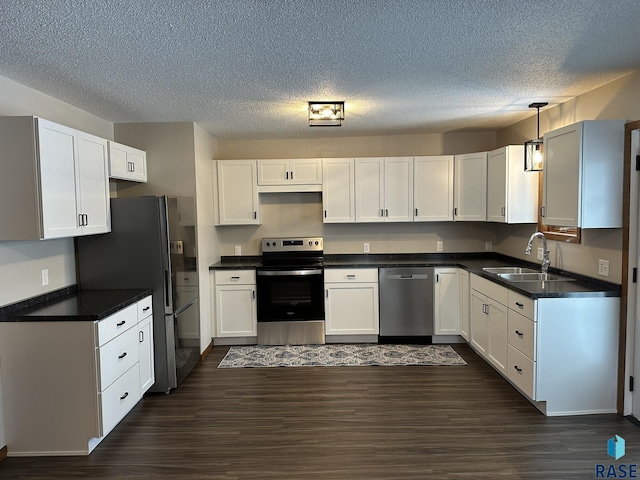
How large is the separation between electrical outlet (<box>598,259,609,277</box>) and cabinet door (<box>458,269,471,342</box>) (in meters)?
1.43

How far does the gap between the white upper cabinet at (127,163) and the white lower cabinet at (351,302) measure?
2192 mm

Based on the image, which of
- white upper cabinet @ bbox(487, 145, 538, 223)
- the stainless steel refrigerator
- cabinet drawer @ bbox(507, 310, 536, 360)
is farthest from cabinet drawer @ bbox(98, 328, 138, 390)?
white upper cabinet @ bbox(487, 145, 538, 223)

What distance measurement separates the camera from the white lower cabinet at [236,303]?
15.3 ft

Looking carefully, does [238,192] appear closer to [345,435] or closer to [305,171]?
[305,171]

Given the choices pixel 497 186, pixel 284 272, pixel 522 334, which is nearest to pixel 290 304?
pixel 284 272

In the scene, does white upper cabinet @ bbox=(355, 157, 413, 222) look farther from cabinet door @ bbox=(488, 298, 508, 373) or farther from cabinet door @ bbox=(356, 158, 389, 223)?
cabinet door @ bbox=(488, 298, 508, 373)

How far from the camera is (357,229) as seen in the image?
518 cm

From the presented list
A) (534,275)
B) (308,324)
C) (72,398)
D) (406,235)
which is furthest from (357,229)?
(72,398)

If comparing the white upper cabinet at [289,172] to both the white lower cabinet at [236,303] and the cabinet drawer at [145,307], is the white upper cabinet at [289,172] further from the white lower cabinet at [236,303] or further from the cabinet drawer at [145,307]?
the cabinet drawer at [145,307]

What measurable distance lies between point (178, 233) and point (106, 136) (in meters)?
1.31

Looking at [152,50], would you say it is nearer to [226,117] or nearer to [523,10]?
[226,117]

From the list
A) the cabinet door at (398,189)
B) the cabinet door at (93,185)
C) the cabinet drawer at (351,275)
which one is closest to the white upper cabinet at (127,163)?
the cabinet door at (93,185)

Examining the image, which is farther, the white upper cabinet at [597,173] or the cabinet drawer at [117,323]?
the white upper cabinet at [597,173]

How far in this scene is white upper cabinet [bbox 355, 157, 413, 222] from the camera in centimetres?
482
